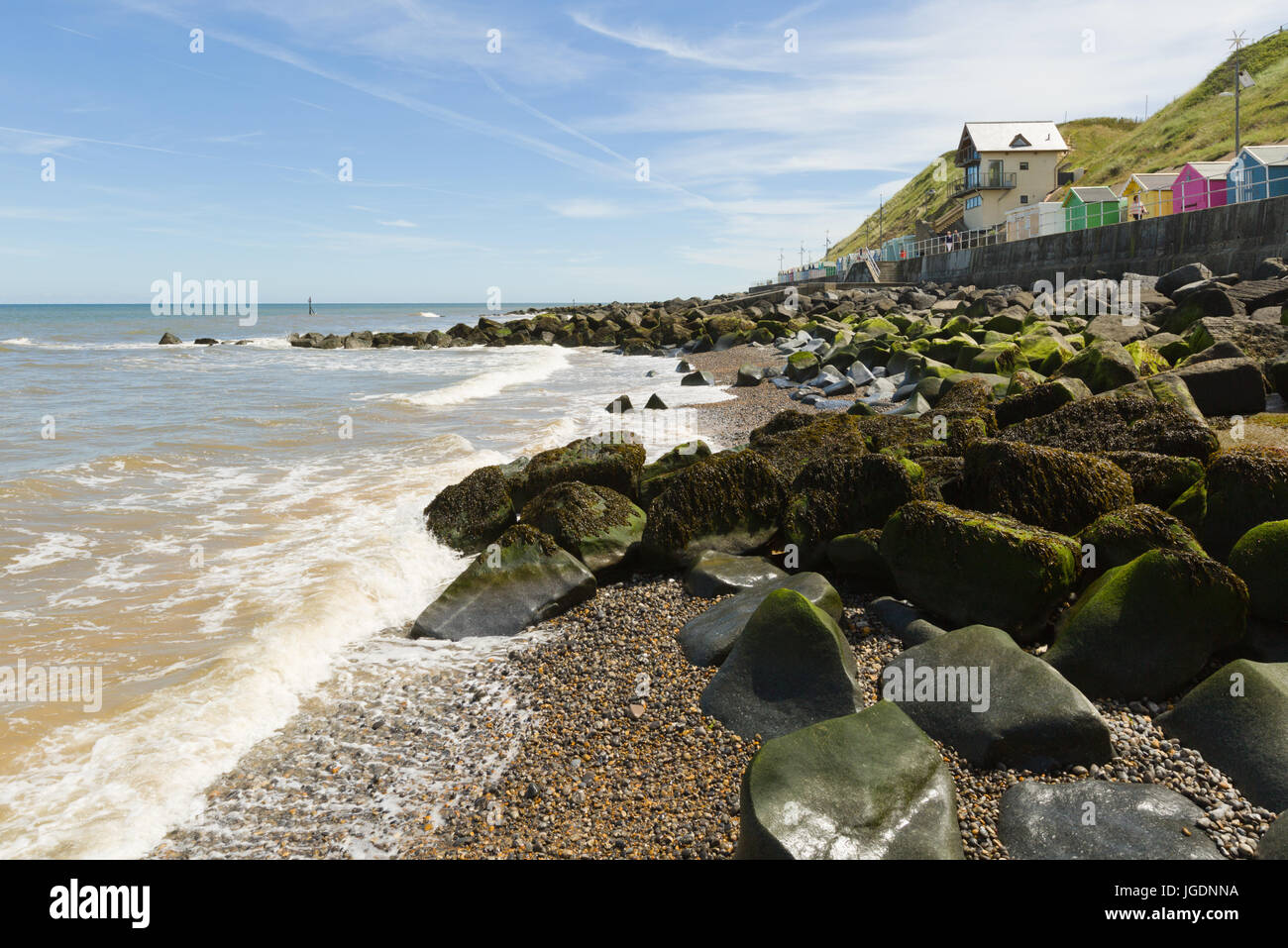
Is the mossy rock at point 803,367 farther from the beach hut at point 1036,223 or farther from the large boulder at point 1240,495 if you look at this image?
the beach hut at point 1036,223

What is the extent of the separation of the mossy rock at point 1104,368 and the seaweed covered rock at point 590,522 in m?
5.79

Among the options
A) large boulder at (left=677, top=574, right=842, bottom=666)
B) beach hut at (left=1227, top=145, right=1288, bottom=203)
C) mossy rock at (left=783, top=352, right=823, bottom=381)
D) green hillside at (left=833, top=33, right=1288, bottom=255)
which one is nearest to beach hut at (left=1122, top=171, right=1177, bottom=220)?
beach hut at (left=1227, top=145, right=1288, bottom=203)

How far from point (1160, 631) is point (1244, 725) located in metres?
0.66

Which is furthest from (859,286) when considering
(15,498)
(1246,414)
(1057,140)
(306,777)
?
(306,777)

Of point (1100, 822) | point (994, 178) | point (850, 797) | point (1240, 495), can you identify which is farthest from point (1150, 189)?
point (850, 797)

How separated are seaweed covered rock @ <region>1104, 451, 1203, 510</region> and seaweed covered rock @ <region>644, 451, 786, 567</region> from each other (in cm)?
263

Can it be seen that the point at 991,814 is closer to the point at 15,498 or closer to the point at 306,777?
the point at 306,777

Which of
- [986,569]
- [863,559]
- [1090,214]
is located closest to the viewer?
[986,569]

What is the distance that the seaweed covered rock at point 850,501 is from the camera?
6.18 meters

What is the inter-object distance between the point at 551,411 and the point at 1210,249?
16992 millimetres

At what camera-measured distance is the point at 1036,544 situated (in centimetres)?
482

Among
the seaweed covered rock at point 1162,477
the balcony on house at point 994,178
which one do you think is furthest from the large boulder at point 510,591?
the balcony on house at point 994,178

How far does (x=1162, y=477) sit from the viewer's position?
5895mm

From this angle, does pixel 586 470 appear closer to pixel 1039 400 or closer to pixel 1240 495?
pixel 1039 400
